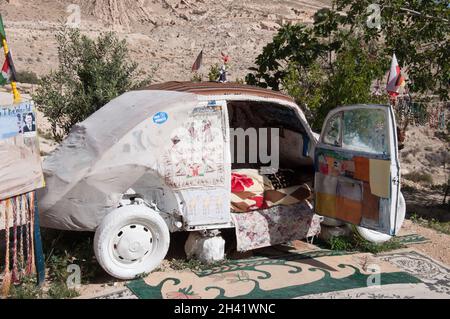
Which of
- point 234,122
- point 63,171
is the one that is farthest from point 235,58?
point 63,171

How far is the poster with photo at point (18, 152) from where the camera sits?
4539 mm

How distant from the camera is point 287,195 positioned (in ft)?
20.6

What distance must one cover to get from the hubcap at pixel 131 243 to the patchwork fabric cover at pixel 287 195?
5.35 ft

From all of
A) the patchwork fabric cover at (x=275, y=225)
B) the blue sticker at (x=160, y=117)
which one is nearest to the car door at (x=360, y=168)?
the patchwork fabric cover at (x=275, y=225)

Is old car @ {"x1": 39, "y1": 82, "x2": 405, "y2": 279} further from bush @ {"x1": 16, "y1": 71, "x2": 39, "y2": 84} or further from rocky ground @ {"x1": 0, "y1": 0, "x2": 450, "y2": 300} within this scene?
bush @ {"x1": 16, "y1": 71, "x2": 39, "y2": 84}

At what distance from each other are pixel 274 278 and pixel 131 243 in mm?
1562

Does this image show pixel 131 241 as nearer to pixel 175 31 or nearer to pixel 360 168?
pixel 360 168

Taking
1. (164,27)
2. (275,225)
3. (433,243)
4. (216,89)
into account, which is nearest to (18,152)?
(216,89)

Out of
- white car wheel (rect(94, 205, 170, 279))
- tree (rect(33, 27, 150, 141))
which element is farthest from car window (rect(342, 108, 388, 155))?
tree (rect(33, 27, 150, 141))

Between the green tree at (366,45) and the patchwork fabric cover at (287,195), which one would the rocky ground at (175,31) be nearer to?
the green tree at (366,45)

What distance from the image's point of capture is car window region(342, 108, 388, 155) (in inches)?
211

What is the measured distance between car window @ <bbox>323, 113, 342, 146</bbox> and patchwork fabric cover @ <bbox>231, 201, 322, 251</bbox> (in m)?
0.83

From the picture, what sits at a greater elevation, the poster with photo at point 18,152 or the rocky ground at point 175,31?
the rocky ground at point 175,31
